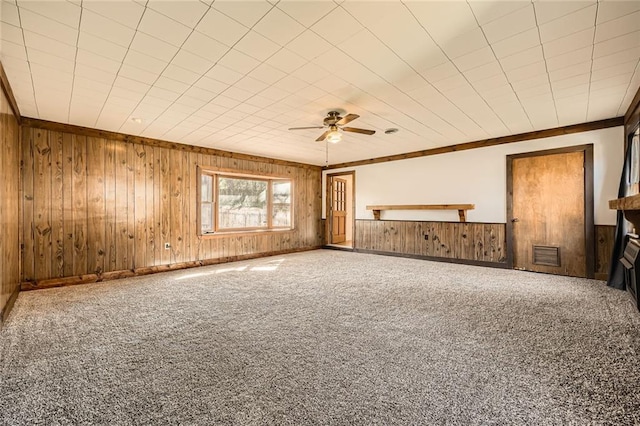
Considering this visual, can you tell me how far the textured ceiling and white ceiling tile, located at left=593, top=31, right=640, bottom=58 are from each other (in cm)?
1

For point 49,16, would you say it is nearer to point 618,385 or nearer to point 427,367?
point 427,367

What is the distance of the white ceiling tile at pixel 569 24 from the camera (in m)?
1.96

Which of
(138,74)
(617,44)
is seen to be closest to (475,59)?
(617,44)

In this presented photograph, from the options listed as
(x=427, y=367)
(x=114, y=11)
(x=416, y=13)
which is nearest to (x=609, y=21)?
(x=416, y=13)

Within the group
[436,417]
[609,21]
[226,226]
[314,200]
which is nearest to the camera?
[436,417]

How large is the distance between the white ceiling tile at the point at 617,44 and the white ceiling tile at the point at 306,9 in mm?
2267

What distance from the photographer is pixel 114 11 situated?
1.89 metres

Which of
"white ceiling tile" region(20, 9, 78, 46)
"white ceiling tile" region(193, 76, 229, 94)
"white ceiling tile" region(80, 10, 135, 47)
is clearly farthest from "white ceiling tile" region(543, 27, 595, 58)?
"white ceiling tile" region(20, 9, 78, 46)

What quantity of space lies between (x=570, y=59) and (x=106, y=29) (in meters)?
3.83

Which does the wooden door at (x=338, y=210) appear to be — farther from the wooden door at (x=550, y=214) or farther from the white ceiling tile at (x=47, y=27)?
the white ceiling tile at (x=47, y=27)

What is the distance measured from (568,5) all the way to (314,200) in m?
6.50

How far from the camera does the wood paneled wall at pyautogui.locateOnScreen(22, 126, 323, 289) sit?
158 inches

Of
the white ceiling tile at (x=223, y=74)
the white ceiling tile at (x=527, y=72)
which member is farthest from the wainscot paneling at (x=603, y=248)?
the white ceiling tile at (x=223, y=74)

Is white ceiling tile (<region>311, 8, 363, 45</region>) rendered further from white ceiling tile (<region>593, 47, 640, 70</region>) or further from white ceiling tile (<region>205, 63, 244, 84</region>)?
white ceiling tile (<region>593, 47, 640, 70</region>)
